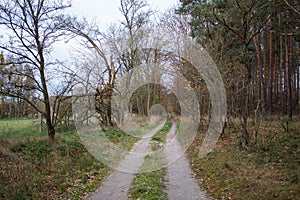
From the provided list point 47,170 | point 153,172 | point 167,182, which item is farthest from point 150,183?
point 47,170

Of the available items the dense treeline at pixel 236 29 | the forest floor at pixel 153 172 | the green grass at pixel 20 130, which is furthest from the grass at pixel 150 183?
the green grass at pixel 20 130

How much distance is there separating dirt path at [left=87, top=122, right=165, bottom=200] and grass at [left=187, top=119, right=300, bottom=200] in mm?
1855

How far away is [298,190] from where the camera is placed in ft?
16.4

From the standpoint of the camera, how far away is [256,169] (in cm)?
681

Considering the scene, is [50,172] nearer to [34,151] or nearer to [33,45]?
[34,151]

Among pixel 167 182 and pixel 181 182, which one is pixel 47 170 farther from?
pixel 181 182

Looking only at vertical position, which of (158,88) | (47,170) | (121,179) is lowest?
(121,179)

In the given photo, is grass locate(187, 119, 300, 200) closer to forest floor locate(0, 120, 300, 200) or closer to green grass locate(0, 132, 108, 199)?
forest floor locate(0, 120, 300, 200)

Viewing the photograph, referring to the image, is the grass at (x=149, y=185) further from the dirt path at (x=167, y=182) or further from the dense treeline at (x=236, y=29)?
the dense treeline at (x=236, y=29)

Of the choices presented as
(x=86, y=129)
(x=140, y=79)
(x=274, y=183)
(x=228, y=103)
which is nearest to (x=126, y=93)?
(x=140, y=79)

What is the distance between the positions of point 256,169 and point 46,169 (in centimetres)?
540

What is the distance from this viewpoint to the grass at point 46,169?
18.3 ft

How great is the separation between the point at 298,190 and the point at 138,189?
3222 mm

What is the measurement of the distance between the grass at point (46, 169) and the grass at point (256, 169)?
293cm
